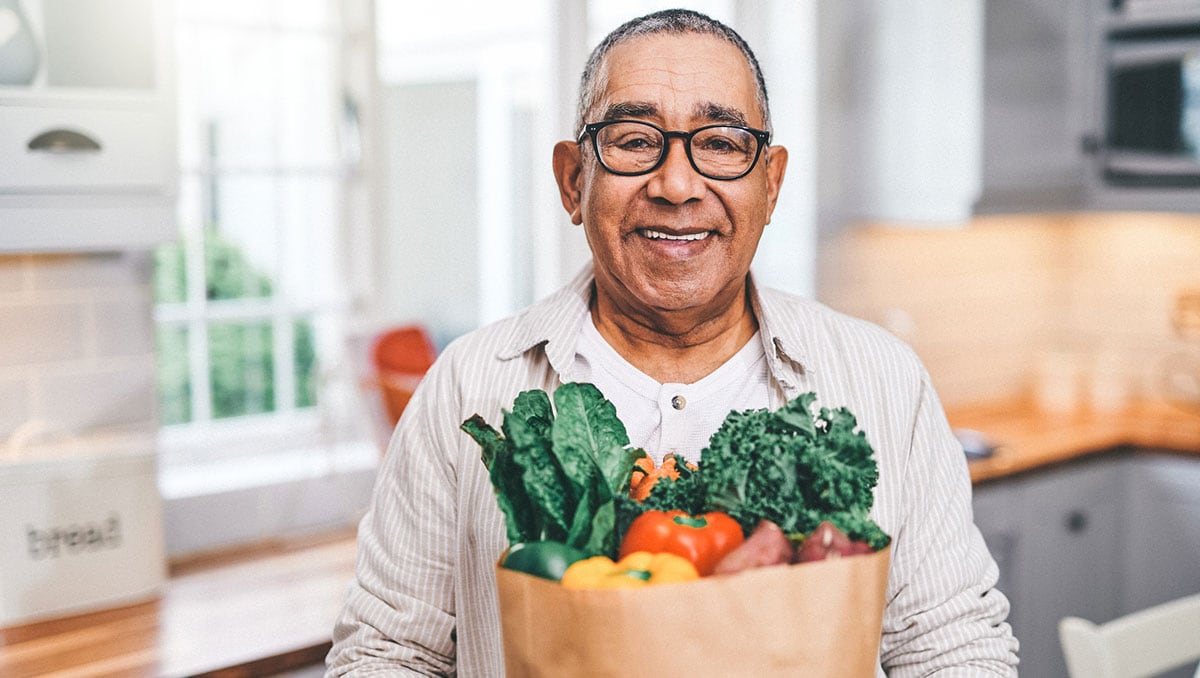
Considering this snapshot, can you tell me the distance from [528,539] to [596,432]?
0.10m

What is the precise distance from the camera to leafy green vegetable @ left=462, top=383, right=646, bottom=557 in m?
0.89

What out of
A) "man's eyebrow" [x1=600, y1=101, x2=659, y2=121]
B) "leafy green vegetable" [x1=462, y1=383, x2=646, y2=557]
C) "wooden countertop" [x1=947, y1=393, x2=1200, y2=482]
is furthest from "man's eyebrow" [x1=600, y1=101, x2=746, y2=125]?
"wooden countertop" [x1=947, y1=393, x2=1200, y2=482]

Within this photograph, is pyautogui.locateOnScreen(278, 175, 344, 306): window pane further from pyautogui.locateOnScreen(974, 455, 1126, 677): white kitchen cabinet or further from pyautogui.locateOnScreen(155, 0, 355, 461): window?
pyautogui.locateOnScreen(974, 455, 1126, 677): white kitchen cabinet

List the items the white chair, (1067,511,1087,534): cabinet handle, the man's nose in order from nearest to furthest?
the man's nose → the white chair → (1067,511,1087,534): cabinet handle

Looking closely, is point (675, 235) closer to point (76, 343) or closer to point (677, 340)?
point (677, 340)

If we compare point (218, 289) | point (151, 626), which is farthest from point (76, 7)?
point (151, 626)

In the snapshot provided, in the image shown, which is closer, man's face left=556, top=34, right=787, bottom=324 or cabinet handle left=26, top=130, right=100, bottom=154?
man's face left=556, top=34, right=787, bottom=324

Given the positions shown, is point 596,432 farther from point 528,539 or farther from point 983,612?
point 983,612

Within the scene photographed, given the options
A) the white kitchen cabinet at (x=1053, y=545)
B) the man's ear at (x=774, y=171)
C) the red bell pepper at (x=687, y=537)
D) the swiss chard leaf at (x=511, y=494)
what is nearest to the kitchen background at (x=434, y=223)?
the white kitchen cabinet at (x=1053, y=545)

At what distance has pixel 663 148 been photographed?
126cm

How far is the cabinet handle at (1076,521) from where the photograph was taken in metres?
3.17

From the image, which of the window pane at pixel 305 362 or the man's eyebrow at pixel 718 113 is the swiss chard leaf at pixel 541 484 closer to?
the man's eyebrow at pixel 718 113

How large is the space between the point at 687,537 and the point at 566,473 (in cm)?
11

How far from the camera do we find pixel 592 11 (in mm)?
3066
